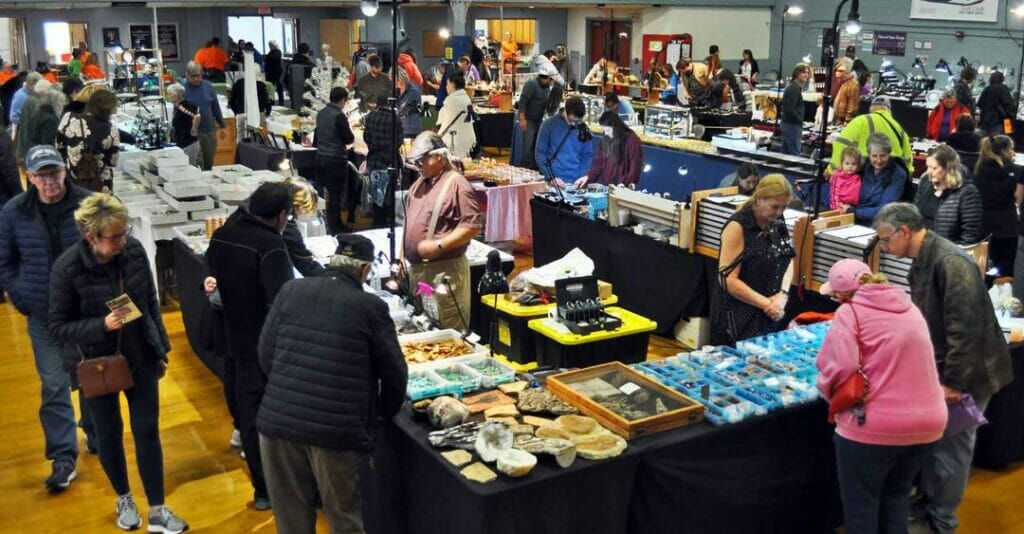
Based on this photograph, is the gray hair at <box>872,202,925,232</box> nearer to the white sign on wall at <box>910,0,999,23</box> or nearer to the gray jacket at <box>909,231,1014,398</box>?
the gray jacket at <box>909,231,1014,398</box>

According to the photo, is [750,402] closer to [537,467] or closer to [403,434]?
[537,467]

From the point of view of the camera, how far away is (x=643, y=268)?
6809mm

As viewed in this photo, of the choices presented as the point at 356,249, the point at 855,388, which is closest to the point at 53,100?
the point at 356,249

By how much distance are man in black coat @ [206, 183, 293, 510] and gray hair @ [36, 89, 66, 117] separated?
4.80 m

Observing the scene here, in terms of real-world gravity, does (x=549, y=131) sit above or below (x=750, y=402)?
above

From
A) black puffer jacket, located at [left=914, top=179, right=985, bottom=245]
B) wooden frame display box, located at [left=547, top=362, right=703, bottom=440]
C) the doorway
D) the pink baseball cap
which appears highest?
the doorway

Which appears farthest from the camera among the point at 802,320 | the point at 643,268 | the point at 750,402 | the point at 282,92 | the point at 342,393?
the point at 282,92

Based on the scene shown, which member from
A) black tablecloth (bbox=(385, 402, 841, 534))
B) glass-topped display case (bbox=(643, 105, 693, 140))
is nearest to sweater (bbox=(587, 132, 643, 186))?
glass-topped display case (bbox=(643, 105, 693, 140))

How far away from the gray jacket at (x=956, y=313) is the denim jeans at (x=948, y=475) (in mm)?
261

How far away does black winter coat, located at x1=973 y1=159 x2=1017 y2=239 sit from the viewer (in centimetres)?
676

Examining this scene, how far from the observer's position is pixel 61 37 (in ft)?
66.7

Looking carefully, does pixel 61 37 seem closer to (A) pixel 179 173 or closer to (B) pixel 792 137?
(A) pixel 179 173

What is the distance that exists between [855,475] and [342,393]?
175cm

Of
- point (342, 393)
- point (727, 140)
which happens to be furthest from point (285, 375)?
point (727, 140)
